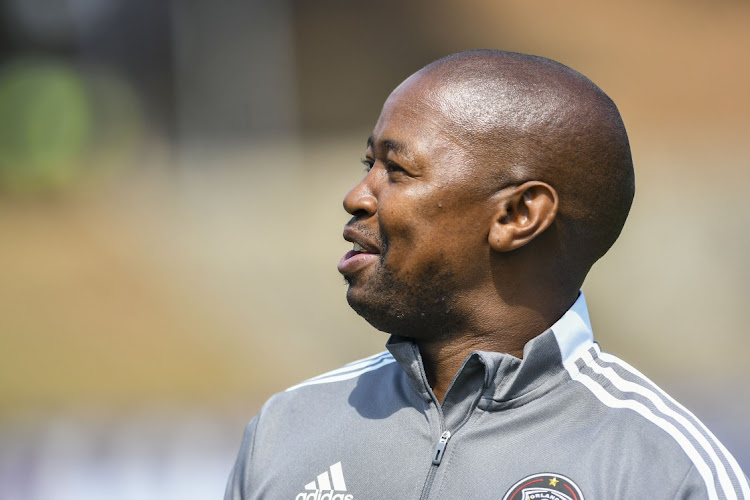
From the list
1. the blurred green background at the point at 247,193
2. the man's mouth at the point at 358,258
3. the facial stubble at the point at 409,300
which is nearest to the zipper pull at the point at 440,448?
the facial stubble at the point at 409,300

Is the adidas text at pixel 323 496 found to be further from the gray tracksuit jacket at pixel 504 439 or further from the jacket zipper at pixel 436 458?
the jacket zipper at pixel 436 458

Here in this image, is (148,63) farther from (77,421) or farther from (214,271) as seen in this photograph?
(77,421)

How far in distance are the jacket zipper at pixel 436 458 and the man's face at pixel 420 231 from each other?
25 cm

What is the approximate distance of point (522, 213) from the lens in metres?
2.07

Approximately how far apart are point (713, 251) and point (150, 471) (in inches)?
166

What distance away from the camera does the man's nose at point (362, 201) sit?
2119mm

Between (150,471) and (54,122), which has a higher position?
(54,122)

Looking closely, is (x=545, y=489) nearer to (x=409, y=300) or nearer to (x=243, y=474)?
(x=409, y=300)

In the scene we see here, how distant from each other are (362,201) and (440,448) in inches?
22.2

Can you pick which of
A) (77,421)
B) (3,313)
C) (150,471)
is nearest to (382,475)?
(150,471)

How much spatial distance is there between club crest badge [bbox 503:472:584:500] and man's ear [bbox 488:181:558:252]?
496 mm

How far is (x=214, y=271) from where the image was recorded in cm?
757

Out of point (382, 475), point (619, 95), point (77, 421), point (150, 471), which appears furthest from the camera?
point (619, 95)

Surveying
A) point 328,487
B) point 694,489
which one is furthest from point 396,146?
point 694,489
